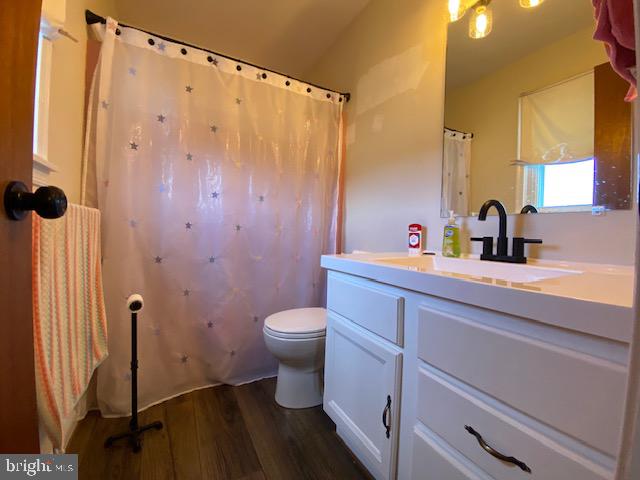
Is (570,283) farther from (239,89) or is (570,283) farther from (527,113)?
(239,89)

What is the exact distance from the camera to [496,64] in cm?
113

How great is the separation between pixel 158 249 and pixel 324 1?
1.85 meters

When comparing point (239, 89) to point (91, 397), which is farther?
point (239, 89)

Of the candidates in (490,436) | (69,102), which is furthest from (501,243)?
(69,102)

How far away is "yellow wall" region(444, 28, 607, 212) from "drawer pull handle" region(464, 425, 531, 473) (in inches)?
32.4

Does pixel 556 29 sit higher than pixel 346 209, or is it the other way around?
pixel 556 29

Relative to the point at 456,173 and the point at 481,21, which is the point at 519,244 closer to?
the point at 456,173

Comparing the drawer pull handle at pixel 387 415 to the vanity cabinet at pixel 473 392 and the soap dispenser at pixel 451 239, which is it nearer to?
the vanity cabinet at pixel 473 392

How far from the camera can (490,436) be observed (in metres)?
0.55

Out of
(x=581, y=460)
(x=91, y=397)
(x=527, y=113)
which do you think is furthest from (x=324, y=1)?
(x=91, y=397)

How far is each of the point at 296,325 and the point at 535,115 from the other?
1.36 metres

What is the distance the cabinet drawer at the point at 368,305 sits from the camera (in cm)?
81

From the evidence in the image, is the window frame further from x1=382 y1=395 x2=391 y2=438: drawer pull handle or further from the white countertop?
x1=382 y1=395 x2=391 y2=438: drawer pull handle

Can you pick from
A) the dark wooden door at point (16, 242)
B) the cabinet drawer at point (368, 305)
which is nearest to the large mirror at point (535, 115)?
the cabinet drawer at point (368, 305)
